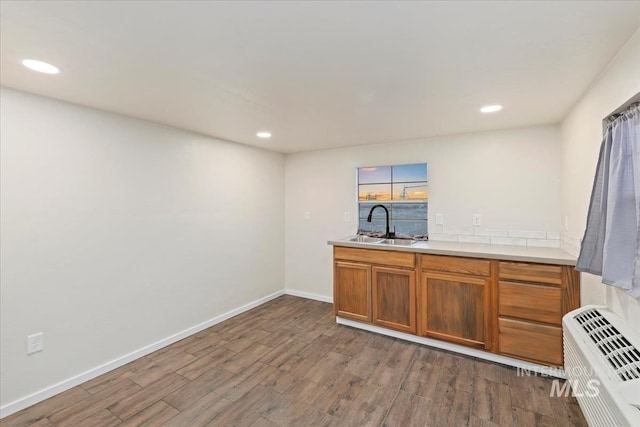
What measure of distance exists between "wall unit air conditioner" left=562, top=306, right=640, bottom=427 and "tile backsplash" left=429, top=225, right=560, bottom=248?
1161 millimetres

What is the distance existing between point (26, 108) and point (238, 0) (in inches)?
76.1

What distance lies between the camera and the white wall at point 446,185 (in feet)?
9.15

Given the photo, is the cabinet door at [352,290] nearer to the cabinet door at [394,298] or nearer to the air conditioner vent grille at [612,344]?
the cabinet door at [394,298]

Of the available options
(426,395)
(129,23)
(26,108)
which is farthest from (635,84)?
(26,108)

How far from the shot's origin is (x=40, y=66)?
Answer: 160 centimetres

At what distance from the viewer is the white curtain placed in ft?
4.47

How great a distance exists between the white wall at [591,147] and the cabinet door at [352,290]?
5.78 ft

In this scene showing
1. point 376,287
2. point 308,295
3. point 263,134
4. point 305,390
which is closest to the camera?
point 305,390

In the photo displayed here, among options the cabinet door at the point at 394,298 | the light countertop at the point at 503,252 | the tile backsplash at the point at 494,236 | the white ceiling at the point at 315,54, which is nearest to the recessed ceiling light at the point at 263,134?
the white ceiling at the point at 315,54

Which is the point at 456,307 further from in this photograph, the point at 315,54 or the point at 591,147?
the point at 315,54

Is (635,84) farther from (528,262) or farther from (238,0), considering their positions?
(238,0)

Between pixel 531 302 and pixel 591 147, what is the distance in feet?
4.01

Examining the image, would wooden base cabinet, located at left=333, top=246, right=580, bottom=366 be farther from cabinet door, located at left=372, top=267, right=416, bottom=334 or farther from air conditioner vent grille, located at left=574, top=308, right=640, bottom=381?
air conditioner vent grille, located at left=574, top=308, right=640, bottom=381

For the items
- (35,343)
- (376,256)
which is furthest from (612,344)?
(35,343)
